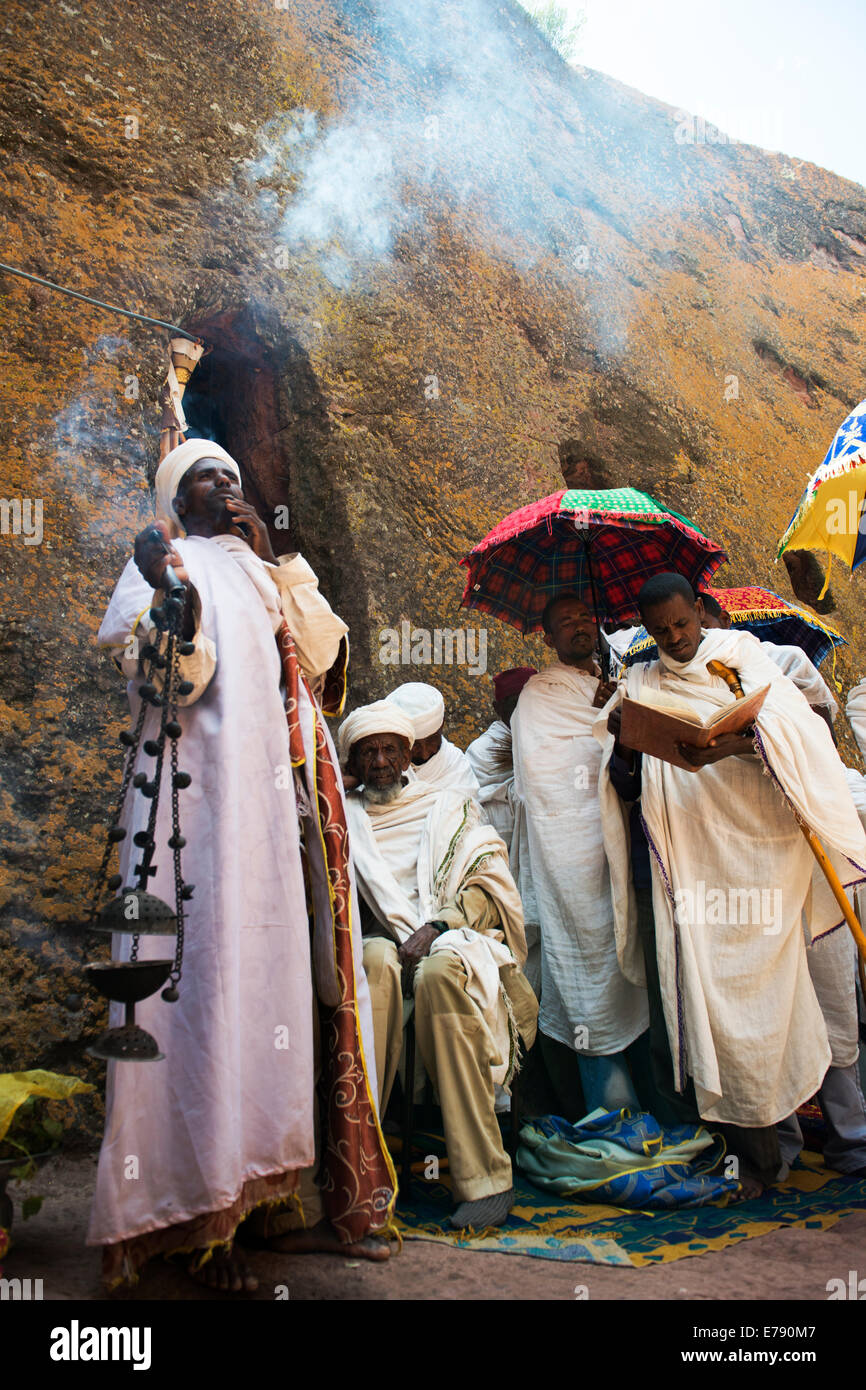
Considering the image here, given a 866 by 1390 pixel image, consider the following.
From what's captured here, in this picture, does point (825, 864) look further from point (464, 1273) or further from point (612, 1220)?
point (464, 1273)

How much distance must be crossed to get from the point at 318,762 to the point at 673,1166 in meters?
1.95

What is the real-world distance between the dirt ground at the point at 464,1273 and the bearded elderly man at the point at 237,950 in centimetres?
11

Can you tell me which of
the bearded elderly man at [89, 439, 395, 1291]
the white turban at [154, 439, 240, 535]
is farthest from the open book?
the white turban at [154, 439, 240, 535]

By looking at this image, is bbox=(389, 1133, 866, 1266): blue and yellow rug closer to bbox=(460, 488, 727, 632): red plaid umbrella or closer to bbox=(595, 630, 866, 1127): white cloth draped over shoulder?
bbox=(595, 630, 866, 1127): white cloth draped over shoulder

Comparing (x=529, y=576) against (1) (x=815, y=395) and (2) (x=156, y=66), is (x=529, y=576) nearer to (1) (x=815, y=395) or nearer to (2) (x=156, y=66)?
(2) (x=156, y=66)

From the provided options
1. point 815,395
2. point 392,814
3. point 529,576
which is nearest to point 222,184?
point 529,576

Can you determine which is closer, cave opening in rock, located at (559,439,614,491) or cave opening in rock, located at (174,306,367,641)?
cave opening in rock, located at (174,306,367,641)

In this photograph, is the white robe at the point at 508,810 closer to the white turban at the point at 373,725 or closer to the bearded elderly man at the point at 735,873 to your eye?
the bearded elderly man at the point at 735,873

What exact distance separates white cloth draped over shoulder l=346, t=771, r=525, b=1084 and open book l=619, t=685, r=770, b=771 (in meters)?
0.77

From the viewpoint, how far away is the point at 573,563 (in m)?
5.01

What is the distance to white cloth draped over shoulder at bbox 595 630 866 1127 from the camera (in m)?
3.72

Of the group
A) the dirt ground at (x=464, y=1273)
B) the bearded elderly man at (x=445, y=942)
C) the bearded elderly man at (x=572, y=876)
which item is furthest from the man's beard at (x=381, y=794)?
the dirt ground at (x=464, y=1273)

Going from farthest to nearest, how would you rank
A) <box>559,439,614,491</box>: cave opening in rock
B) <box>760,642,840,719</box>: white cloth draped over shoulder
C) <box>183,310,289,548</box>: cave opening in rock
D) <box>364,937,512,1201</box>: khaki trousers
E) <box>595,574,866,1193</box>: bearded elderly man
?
<box>559,439,614,491</box>: cave opening in rock < <box>183,310,289,548</box>: cave opening in rock < <box>760,642,840,719</box>: white cloth draped over shoulder < <box>595,574,866,1193</box>: bearded elderly man < <box>364,937,512,1201</box>: khaki trousers

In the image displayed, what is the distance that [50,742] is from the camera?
4.32 metres
